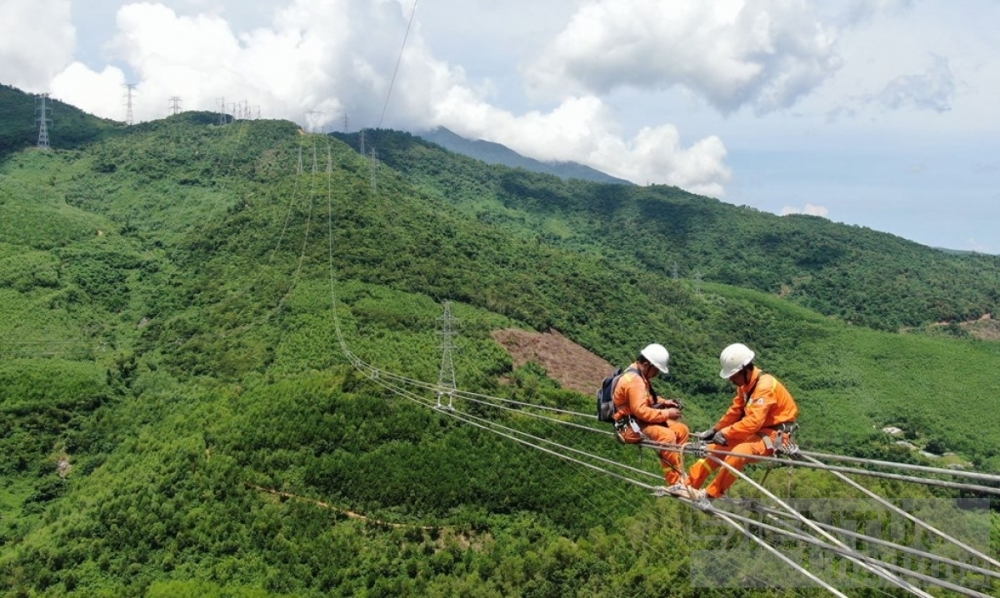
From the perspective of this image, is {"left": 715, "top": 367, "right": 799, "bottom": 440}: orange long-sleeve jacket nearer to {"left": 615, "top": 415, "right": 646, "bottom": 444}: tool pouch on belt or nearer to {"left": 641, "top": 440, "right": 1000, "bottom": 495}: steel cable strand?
{"left": 641, "top": 440, "right": 1000, "bottom": 495}: steel cable strand

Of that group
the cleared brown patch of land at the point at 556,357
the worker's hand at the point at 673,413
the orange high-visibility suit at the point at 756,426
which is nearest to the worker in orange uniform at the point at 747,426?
the orange high-visibility suit at the point at 756,426

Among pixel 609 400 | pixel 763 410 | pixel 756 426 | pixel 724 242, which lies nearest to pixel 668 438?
pixel 609 400

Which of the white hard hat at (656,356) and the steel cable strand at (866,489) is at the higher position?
the white hard hat at (656,356)

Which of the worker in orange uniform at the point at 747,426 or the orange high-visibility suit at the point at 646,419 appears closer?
the worker in orange uniform at the point at 747,426

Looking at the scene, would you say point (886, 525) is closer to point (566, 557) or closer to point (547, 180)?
point (566, 557)

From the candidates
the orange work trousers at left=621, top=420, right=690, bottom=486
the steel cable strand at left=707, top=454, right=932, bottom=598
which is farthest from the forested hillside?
the steel cable strand at left=707, top=454, right=932, bottom=598

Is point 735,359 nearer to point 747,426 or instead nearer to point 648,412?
point 747,426

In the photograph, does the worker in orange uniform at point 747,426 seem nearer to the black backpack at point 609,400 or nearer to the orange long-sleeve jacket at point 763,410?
the orange long-sleeve jacket at point 763,410

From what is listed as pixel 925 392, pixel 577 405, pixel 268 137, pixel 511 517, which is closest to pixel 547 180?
pixel 268 137
